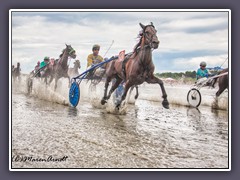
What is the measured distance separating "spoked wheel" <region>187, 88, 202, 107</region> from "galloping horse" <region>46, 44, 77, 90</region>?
1.88 meters

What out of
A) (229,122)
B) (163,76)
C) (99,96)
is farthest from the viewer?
(99,96)

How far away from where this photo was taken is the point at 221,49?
476 centimetres

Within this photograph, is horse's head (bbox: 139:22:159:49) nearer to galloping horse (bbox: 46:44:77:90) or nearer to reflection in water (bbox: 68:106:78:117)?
galloping horse (bbox: 46:44:77:90)

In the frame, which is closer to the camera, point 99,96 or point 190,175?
point 190,175

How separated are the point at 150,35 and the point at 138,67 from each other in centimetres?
63

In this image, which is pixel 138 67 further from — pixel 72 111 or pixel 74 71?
pixel 72 111

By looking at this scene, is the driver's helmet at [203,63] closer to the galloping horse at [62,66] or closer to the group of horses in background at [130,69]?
the group of horses in background at [130,69]

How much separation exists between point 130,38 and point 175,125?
1.45m

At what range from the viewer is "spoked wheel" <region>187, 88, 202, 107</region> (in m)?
5.01

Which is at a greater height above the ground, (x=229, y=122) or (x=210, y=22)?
(x=210, y=22)

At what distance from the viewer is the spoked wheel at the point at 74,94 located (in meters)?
5.53

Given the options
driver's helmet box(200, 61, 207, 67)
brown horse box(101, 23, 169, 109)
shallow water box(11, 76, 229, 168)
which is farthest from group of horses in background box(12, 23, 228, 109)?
driver's helmet box(200, 61, 207, 67)

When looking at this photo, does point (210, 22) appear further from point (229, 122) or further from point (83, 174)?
point (83, 174)
